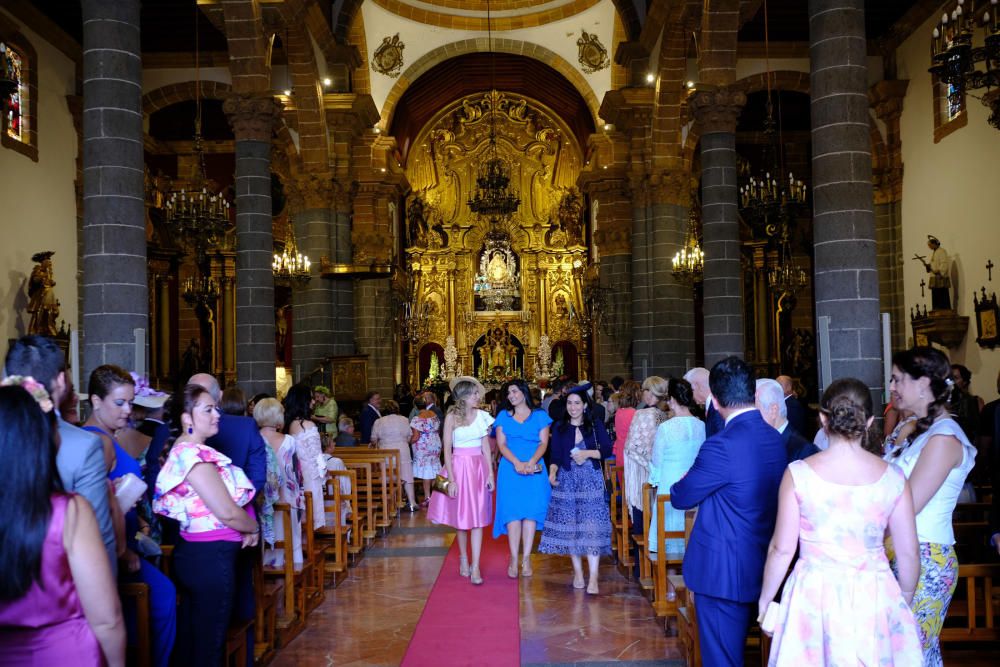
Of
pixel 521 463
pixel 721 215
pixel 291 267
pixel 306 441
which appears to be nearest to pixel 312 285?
pixel 291 267

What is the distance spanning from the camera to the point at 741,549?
4.28 m

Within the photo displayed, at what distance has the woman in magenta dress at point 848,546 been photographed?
144 inches

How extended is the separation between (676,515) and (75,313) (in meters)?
14.3

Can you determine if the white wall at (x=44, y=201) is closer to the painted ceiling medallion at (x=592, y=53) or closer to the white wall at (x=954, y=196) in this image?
the painted ceiling medallion at (x=592, y=53)

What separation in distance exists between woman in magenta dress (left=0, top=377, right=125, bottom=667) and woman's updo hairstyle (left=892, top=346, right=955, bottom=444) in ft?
11.4

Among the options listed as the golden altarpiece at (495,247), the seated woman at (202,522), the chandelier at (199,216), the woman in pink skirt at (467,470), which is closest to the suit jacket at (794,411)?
the woman in pink skirt at (467,470)

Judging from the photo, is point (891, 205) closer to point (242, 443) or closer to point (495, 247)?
point (495, 247)

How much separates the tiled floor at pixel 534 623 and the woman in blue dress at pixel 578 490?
0.45m

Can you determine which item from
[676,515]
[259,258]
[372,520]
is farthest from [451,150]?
[676,515]

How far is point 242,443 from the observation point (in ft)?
18.2

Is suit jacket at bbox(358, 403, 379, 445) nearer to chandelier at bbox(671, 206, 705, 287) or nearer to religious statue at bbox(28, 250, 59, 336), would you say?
religious statue at bbox(28, 250, 59, 336)

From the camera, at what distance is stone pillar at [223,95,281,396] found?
13.8 m

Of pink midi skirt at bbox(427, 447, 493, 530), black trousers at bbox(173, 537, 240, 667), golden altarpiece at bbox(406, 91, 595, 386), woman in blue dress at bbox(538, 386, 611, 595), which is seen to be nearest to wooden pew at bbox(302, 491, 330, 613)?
pink midi skirt at bbox(427, 447, 493, 530)

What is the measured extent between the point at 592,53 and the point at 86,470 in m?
24.6
